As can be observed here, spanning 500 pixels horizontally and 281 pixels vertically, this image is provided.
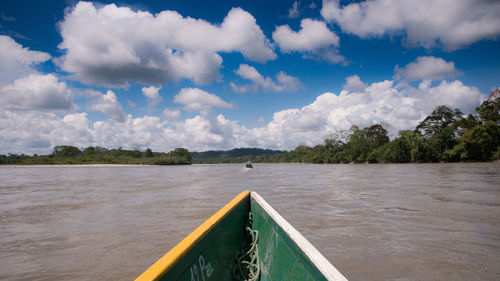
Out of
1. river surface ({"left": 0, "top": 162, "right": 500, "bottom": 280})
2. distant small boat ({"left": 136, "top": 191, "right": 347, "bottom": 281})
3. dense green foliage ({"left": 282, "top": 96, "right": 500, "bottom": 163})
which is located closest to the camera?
distant small boat ({"left": 136, "top": 191, "right": 347, "bottom": 281})

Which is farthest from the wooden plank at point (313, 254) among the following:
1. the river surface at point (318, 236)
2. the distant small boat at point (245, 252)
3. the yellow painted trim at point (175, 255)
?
the river surface at point (318, 236)

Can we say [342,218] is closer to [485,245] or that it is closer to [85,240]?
[485,245]

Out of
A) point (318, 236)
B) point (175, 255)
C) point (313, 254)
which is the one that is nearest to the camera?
point (175, 255)

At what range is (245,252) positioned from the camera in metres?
3.00

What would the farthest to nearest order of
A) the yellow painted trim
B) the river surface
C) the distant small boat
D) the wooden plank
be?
the river surface < the distant small boat < the wooden plank < the yellow painted trim

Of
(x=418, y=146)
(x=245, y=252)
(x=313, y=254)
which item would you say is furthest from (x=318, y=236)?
(x=418, y=146)

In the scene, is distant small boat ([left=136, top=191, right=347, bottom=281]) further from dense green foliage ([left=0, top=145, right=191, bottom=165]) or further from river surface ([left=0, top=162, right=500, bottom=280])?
dense green foliage ([left=0, top=145, right=191, bottom=165])

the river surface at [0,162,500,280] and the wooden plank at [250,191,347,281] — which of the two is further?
the river surface at [0,162,500,280]

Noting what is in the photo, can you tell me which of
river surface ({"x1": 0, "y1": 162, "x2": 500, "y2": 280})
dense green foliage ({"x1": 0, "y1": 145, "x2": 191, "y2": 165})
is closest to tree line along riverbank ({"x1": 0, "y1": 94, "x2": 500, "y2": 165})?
dense green foliage ({"x1": 0, "y1": 145, "x2": 191, "y2": 165})

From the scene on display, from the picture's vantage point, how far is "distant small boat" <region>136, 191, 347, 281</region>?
1.57m

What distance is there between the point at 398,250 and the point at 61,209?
9.88m

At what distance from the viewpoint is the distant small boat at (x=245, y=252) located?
1.57 metres

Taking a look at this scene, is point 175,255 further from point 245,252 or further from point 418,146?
point 418,146

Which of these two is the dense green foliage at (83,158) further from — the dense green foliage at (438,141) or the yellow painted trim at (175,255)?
the yellow painted trim at (175,255)
